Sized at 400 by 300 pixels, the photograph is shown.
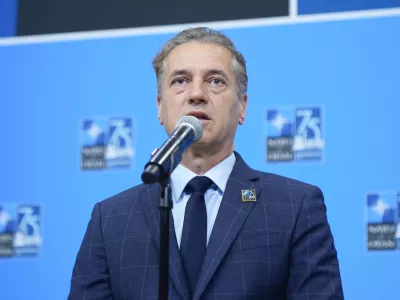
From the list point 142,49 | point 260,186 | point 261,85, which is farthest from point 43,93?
point 260,186

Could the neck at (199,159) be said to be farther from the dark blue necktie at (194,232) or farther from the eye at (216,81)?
the eye at (216,81)

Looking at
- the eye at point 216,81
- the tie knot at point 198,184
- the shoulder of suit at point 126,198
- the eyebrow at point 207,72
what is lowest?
the shoulder of suit at point 126,198

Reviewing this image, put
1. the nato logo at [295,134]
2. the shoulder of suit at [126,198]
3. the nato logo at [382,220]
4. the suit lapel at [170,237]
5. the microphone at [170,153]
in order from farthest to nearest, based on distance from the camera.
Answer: the nato logo at [295,134] → the nato logo at [382,220] → the shoulder of suit at [126,198] → the suit lapel at [170,237] → the microphone at [170,153]

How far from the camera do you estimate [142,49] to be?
340 cm

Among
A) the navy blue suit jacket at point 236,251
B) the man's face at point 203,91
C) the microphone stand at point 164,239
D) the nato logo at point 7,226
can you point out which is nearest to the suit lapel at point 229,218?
the navy blue suit jacket at point 236,251

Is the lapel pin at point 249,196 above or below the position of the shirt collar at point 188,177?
below

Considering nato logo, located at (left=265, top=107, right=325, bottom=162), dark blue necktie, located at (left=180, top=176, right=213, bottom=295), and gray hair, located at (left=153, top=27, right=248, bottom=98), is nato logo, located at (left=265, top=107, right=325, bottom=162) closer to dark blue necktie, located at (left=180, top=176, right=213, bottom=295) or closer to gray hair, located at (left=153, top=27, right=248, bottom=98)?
gray hair, located at (left=153, top=27, right=248, bottom=98)

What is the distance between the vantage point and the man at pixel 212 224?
196 cm

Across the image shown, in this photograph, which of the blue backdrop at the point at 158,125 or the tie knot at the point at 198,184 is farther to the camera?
the blue backdrop at the point at 158,125

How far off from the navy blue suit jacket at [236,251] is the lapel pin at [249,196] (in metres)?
0.01

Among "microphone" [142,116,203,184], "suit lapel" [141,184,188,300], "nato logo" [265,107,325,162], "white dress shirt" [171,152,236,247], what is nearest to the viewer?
"microphone" [142,116,203,184]

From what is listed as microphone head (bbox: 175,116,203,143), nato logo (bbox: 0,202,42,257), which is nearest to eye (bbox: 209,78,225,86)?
microphone head (bbox: 175,116,203,143)

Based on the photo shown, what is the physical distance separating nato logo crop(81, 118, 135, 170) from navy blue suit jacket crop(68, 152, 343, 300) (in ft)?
3.59

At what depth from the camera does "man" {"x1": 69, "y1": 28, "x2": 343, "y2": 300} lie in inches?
77.3
